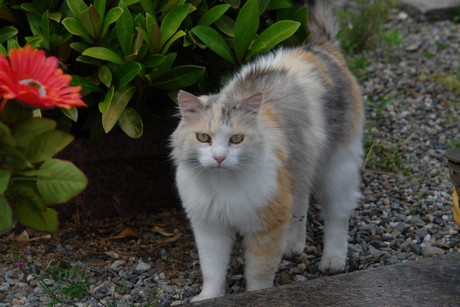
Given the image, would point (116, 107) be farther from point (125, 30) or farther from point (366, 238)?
point (366, 238)

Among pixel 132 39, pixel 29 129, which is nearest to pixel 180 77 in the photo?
pixel 132 39

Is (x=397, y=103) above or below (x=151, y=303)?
above

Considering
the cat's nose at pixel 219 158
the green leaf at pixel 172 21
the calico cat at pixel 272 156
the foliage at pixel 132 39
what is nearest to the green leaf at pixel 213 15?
the foliage at pixel 132 39

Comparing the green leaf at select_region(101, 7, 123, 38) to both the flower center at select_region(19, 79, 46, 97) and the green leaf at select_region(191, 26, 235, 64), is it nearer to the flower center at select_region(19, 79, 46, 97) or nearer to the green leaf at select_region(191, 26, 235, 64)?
the green leaf at select_region(191, 26, 235, 64)

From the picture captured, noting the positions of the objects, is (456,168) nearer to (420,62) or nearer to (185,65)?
(185,65)

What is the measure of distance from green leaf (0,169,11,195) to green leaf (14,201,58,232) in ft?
0.55

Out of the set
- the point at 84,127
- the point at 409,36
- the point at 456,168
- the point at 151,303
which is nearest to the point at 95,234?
the point at 84,127

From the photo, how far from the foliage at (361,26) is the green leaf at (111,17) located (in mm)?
3593

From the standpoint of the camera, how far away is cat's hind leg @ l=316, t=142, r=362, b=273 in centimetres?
395

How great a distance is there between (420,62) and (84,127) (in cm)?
376

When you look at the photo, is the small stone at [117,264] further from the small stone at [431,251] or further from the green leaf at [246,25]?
the small stone at [431,251]

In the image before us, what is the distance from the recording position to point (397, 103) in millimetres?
6055

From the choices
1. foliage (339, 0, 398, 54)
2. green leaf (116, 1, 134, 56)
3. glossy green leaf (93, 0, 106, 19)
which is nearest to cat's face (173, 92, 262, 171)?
green leaf (116, 1, 134, 56)

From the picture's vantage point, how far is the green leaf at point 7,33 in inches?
150
